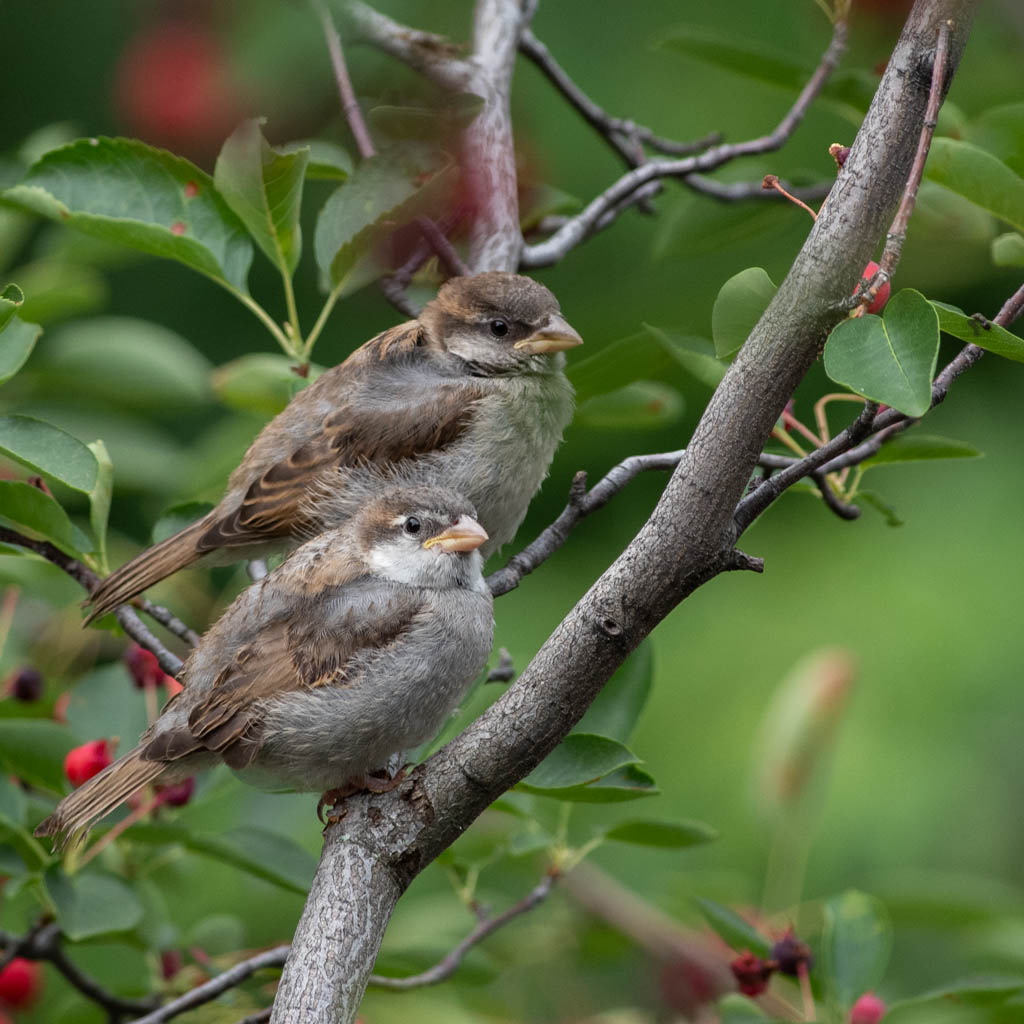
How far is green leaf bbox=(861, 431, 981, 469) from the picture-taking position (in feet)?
7.50

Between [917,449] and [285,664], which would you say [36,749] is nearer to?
[285,664]

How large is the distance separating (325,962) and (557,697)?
0.45 m

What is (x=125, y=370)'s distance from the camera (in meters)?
3.51

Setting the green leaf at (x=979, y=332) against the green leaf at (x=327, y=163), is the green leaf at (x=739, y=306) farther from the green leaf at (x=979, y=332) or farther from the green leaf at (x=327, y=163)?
the green leaf at (x=327, y=163)

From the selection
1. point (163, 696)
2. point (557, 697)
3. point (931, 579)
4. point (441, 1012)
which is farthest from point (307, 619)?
point (931, 579)

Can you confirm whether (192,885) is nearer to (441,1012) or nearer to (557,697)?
(441,1012)

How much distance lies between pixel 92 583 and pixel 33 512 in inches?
9.6

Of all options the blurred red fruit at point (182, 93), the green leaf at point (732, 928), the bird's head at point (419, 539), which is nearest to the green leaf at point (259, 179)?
the bird's head at point (419, 539)

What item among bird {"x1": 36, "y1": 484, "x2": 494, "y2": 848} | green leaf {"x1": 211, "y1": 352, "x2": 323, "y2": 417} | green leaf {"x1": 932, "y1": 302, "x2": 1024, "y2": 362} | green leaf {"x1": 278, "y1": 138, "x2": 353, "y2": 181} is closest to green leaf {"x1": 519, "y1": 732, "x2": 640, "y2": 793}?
bird {"x1": 36, "y1": 484, "x2": 494, "y2": 848}

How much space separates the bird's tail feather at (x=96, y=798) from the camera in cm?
224

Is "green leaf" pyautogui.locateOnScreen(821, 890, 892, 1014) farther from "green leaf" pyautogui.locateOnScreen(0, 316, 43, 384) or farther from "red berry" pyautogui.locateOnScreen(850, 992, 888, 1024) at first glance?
"green leaf" pyautogui.locateOnScreen(0, 316, 43, 384)

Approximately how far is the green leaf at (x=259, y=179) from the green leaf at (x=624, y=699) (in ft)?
3.46

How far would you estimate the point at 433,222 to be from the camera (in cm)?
308

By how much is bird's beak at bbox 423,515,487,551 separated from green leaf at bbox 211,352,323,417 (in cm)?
47
